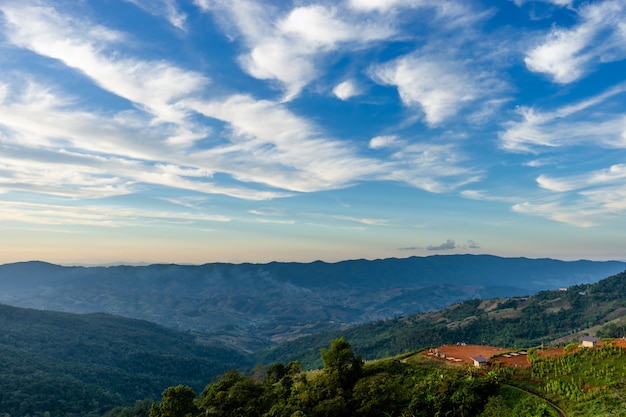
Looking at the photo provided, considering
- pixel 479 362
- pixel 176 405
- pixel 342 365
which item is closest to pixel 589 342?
pixel 479 362

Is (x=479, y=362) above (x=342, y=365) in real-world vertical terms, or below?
above

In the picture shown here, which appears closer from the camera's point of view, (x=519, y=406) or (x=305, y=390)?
(x=519, y=406)

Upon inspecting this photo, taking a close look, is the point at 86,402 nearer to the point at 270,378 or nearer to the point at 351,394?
the point at 270,378

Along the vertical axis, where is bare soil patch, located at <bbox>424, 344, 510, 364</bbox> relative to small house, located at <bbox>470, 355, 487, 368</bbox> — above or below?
below

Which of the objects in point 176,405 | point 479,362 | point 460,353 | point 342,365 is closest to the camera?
point 479,362

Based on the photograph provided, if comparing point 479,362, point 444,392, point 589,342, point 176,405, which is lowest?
point 176,405

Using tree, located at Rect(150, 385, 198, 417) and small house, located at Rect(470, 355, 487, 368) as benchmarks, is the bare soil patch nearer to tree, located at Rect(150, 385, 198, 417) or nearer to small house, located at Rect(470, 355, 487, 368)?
small house, located at Rect(470, 355, 487, 368)

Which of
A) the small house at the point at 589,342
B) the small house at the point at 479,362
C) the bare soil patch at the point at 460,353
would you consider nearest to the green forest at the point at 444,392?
the small house at the point at 479,362

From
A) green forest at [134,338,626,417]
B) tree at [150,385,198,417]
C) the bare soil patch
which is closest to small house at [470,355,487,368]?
green forest at [134,338,626,417]

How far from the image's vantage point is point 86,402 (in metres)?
159

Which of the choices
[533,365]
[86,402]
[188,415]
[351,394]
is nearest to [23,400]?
[86,402]

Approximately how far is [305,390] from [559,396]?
23.5 m

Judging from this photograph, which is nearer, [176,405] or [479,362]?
[479,362]

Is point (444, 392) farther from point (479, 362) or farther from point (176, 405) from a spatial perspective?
point (176, 405)
